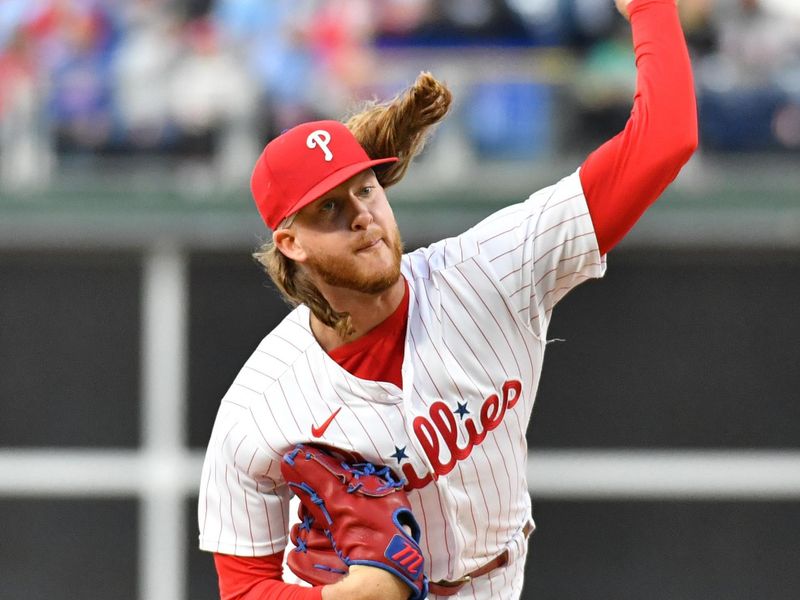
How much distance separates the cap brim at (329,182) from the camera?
9.10 ft

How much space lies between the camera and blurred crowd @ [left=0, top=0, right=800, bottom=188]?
6.44 m

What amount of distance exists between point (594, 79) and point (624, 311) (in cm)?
120

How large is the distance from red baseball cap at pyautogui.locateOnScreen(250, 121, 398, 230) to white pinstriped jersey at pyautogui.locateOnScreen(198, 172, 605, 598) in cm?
34

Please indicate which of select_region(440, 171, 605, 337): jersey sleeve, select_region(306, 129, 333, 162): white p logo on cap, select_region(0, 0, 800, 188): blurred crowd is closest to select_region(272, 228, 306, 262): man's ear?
select_region(306, 129, 333, 162): white p logo on cap

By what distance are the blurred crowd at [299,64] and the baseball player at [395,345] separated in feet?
11.6

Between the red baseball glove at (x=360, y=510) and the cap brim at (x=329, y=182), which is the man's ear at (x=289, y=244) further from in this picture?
the red baseball glove at (x=360, y=510)

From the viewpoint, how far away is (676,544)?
6.46m

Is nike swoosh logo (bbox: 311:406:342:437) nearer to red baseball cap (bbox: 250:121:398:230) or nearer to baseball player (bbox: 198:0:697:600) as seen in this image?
baseball player (bbox: 198:0:697:600)

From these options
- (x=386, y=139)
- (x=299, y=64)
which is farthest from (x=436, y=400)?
(x=299, y=64)

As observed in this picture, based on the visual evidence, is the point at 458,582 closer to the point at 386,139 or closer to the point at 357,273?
the point at 357,273

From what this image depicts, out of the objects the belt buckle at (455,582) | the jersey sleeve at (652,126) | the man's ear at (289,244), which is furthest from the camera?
the belt buckle at (455,582)

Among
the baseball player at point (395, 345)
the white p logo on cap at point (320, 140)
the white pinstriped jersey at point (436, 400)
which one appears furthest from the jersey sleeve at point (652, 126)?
the white p logo on cap at point (320, 140)

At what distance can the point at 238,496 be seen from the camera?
3041 millimetres

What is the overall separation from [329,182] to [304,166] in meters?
0.08
